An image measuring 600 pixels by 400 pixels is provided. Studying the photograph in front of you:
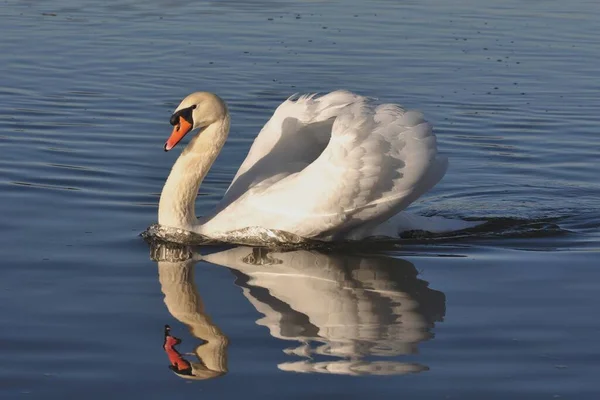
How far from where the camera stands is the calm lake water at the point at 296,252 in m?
6.36

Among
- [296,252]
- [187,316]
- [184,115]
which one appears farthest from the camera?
[184,115]

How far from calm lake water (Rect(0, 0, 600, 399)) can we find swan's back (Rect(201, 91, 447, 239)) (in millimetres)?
282

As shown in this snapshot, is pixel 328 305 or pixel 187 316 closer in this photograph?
Answer: pixel 187 316

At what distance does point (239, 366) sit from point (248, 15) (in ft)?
47.5

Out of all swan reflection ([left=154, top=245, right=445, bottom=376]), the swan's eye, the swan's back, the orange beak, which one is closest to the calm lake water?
swan reflection ([left=154, top=245, right=445, bottom=376])

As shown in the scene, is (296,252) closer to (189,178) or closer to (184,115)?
(189,178)

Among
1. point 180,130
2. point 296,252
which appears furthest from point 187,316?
point 180,130

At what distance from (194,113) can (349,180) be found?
1365 millimetres

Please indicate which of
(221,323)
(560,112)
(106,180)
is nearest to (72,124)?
(106,180)

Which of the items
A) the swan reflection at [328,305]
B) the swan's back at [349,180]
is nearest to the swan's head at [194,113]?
the swan's back at [349,180]

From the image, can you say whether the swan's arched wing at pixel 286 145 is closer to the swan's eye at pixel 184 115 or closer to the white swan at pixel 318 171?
the white swan at pixel 318 171

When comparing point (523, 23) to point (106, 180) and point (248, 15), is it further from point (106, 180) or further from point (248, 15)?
point (106, 180)

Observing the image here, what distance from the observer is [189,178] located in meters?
9.71

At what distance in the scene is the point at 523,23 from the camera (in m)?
19.6
